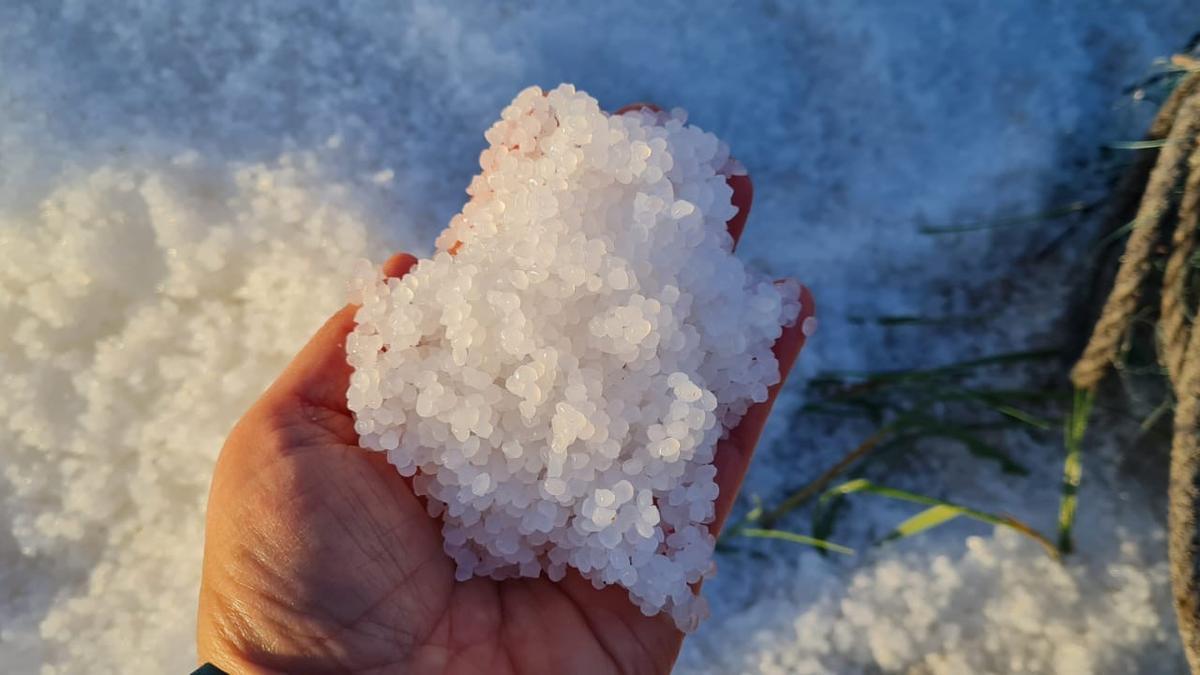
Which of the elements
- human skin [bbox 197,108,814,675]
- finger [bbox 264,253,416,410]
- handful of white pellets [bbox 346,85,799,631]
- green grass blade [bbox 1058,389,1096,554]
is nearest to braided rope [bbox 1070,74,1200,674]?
green grass blade [bbox 1058,389,1096,554]

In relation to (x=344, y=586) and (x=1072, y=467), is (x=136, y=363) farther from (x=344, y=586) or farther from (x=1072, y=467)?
(x=1072, y=467)

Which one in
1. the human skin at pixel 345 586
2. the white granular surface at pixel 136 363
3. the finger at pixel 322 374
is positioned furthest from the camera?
the white granular surface at pixel 136 363

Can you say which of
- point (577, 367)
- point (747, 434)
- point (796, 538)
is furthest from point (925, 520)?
point (577, 367)

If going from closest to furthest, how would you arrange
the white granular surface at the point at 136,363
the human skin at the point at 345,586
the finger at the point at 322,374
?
the human skin at the point at 345,586, the finger at the point at 322,374, the white granular surface at the point at 136,363

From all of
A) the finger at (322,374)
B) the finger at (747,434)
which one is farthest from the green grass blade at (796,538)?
the finger at (322,374)

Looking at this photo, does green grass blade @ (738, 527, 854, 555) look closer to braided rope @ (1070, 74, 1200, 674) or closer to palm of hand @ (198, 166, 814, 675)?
palm of hand @ (198, 166, 814, 675)

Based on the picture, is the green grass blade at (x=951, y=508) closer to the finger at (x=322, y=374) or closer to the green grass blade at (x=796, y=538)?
the green grass blade at (x=796, y=538)

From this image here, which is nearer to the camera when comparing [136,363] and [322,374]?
[322,374]
